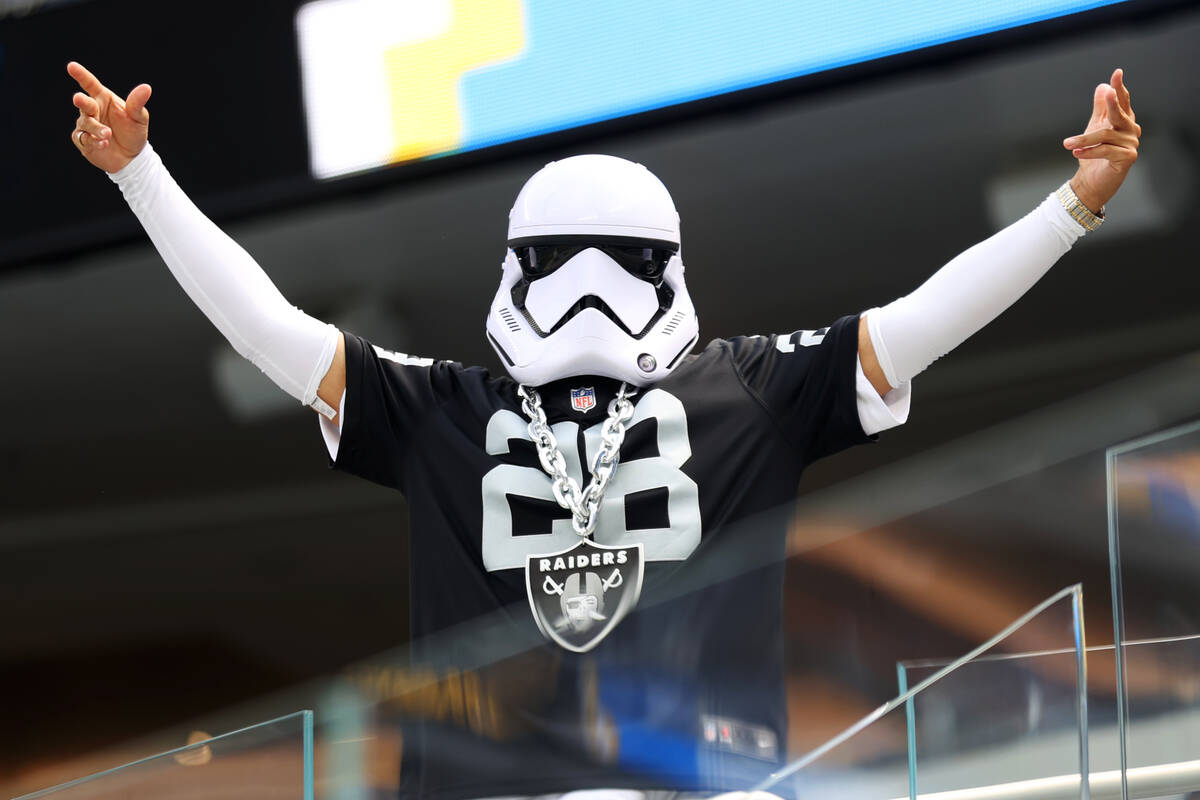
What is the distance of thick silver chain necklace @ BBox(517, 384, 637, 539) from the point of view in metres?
1.69

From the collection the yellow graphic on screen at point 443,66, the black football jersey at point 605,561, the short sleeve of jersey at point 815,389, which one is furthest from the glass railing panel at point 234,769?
the yellow graphic on screen at point 443,66

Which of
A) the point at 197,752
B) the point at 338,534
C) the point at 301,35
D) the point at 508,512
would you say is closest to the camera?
the point at 197,752

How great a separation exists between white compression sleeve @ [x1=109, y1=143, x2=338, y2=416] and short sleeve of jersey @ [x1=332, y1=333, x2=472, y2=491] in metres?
0.05

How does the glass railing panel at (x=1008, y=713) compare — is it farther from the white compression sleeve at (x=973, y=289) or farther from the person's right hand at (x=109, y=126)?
the person's right hand at (x=109, y=126)

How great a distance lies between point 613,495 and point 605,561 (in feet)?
0.27

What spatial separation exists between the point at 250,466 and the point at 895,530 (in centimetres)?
282

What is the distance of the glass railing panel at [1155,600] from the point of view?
1.69 m

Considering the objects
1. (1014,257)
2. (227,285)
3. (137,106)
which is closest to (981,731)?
(1014,257)

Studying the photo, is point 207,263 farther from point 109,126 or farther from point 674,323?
point 674,323

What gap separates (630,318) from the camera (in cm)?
182

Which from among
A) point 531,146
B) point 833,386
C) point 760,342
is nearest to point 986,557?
point 833,386

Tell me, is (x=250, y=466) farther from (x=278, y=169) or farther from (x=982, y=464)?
(x=982, y=464)

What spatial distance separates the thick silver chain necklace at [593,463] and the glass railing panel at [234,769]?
456mm

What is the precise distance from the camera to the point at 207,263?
5.58ft
